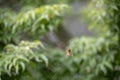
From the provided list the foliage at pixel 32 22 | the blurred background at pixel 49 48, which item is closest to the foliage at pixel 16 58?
the blurred background at pixel 49 48

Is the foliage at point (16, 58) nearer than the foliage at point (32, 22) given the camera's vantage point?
Yes

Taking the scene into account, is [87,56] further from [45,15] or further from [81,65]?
[45,15]

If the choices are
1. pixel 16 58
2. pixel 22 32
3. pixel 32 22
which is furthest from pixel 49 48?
pixel 16 58

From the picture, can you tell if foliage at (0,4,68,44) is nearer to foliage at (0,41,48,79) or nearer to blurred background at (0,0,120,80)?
blurred background at (0,0,120,80)

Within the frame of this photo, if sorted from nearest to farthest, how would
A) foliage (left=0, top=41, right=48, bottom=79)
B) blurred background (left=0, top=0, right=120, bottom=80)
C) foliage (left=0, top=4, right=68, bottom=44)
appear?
foliage (left=0, top=41, right=48, bottom=79), blurred background (left=0, top=0, right=120, bottom=80), foliage (left=0, top=4, right=68, bottom=44)

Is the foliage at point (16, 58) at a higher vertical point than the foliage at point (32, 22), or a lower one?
lower

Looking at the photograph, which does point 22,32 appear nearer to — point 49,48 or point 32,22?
point 32,22

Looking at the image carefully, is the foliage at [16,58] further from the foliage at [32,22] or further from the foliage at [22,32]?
the foliage at [32,22]

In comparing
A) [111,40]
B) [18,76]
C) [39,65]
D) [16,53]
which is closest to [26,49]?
[16,53]

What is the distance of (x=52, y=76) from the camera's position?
243 cm

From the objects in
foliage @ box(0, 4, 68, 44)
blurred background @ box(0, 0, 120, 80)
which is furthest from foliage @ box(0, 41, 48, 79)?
foliage @ box(0, 4, 68, 44)

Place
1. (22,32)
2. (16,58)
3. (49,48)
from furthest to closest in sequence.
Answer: (49,48) < (22,32) < (16,58)

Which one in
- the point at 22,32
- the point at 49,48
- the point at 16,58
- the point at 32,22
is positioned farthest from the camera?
the point at 49,48

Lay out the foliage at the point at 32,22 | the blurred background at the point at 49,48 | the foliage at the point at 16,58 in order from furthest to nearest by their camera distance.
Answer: the foliage at the point at 32,22
the blurred background at the point at 49,48
the foliage at the point at 16,58
